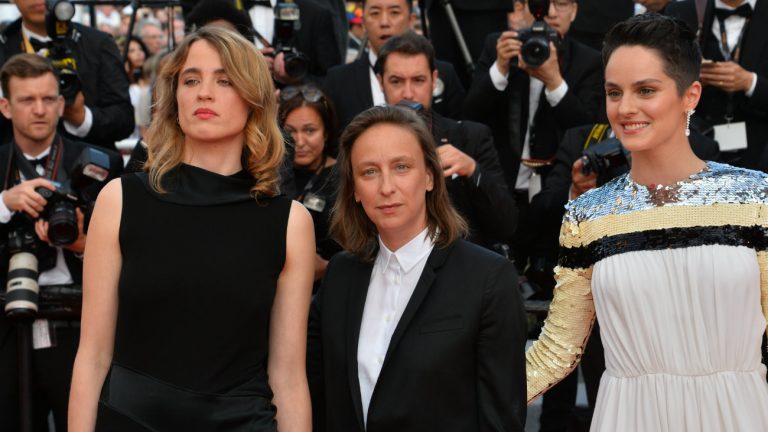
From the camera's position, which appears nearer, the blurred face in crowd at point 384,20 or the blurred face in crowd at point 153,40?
the blurred face in crowd at point 384,20

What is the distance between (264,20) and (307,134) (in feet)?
4.86

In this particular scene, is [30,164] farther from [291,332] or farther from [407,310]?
[407,310]

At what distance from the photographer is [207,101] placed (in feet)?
10.9

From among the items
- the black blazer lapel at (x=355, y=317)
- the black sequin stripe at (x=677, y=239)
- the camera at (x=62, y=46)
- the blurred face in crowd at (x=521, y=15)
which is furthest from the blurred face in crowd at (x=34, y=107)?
the black sequin stripe at (x=677, y=239)

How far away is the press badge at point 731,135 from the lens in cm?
590

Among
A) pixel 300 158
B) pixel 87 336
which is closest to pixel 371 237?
pixel 87 336

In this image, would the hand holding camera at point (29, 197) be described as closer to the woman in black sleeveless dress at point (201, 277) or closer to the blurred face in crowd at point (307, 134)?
the blurred face in crowd at point (307, 134)

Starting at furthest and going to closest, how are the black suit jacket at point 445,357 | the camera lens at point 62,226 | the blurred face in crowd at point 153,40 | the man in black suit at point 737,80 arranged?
the blurred face in crowd at point 153,40, the man in black suit at point 737,80, the camera lens at point 62,226, the black suit jacket at point 445,357

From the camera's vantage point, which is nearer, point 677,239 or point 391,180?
point 677,239

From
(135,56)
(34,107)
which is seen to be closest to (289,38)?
(34,107)

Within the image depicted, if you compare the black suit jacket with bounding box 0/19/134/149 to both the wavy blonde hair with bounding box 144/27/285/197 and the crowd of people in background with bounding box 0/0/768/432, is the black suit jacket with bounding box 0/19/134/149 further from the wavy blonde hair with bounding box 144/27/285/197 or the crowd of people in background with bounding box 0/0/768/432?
the wavy blonde hair with bounding box 144/27/285/197

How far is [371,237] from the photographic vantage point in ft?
12.0

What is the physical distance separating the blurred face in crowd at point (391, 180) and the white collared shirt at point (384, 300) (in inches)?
2.0

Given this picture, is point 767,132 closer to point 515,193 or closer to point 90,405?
point 515,193
